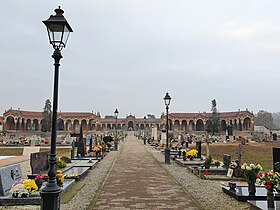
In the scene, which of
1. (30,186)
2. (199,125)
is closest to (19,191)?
(30,186)

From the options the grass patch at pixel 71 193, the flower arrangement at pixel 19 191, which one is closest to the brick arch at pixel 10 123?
the grass patch at pixel 71 193

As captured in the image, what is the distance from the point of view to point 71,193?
31.8 feet

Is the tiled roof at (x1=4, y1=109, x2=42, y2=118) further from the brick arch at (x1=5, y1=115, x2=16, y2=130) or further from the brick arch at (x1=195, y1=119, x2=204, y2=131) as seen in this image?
the brick arch at (x1=195, y1=119, x2=204, y2=131)

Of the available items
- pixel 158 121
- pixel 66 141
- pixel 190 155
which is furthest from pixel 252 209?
pixel 158 121

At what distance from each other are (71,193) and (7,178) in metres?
2.19

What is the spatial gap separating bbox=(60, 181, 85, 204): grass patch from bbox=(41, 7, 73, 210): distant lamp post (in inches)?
131

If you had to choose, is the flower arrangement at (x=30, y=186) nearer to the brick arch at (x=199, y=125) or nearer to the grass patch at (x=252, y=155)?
the grass patch at (x=252, y=155)

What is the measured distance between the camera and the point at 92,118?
10081 centimetres

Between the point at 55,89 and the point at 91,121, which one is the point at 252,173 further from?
the point at 91,121

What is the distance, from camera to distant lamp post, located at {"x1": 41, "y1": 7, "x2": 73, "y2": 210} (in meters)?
5.30

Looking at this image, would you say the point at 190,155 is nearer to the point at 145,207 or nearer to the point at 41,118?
the point at 145,207

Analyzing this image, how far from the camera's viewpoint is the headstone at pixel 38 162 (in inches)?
453

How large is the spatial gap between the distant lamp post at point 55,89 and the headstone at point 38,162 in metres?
6.49

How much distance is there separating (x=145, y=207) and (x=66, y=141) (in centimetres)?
4081
